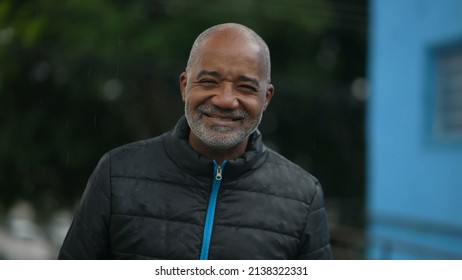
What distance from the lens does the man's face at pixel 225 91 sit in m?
2.61

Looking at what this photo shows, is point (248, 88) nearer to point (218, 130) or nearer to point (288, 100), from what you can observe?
point (218, 130)

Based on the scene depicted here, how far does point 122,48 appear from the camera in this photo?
17953mm

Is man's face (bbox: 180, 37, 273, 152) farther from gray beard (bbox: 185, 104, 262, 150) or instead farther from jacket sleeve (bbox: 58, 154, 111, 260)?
jacket sleeve (bbox: 58, 154, 111, 260)

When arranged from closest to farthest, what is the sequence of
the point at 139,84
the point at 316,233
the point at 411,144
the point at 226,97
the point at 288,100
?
1. the point at 226,97
2. the point at 316,233
3. the point at 411,144
4. the point at 139,84
5. the point at 288,100

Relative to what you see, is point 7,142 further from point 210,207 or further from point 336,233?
point 210,207

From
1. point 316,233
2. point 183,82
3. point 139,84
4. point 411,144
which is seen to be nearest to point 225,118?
point 183,82

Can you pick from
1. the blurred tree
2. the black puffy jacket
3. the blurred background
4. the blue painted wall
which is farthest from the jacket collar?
the blurred tree

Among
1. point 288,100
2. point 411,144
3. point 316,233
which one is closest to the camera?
point 316,233

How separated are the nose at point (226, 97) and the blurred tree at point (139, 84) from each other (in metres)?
10.8

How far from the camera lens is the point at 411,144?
10656 millimetres

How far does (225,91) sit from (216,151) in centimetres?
24

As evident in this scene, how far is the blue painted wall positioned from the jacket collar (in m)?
7.22

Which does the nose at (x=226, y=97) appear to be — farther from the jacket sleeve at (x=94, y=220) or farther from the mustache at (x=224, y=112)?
the jacket sleeve at (x=94, y=220)
